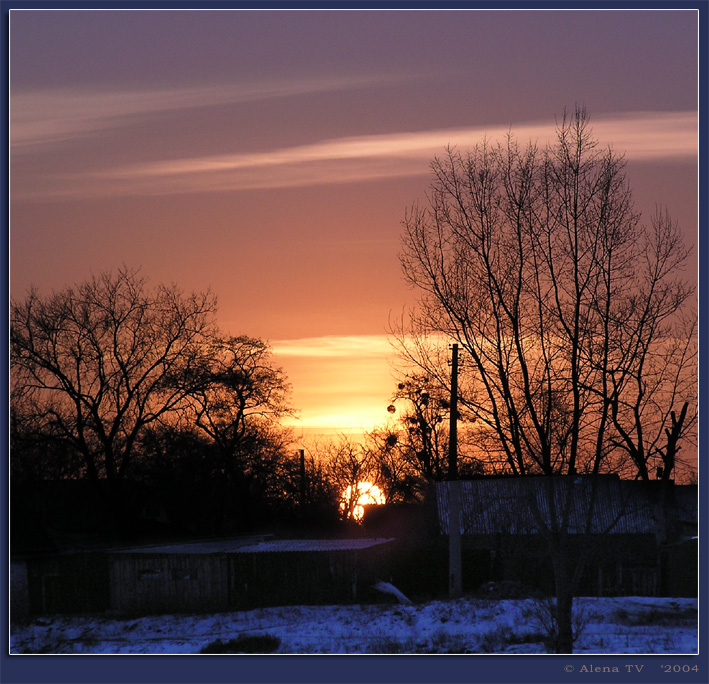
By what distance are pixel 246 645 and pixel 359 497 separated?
29.2 meters

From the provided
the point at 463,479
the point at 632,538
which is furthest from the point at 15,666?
the point at 632,538

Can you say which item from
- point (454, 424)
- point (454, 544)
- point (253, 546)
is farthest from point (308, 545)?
point (454, 424)

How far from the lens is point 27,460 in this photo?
25.2 meters

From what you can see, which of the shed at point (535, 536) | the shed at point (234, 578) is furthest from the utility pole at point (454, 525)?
the shed at point (234, 578)

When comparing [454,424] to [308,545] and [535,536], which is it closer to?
[535,536]

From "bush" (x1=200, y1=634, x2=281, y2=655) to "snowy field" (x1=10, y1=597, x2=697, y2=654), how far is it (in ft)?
0.09

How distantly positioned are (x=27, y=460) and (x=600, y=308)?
59.9ft

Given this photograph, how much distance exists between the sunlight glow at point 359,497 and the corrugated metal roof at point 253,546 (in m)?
15.0

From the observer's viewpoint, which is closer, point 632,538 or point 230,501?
point 632,538

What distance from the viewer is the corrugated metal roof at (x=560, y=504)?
41.9ft

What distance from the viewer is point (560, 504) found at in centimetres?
1281

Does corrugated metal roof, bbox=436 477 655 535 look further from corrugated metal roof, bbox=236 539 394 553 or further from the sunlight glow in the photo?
the sunlight glow

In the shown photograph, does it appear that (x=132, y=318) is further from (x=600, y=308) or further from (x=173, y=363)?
(x=600, y=308)

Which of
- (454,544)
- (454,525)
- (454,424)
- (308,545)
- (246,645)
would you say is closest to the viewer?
(246,645)
